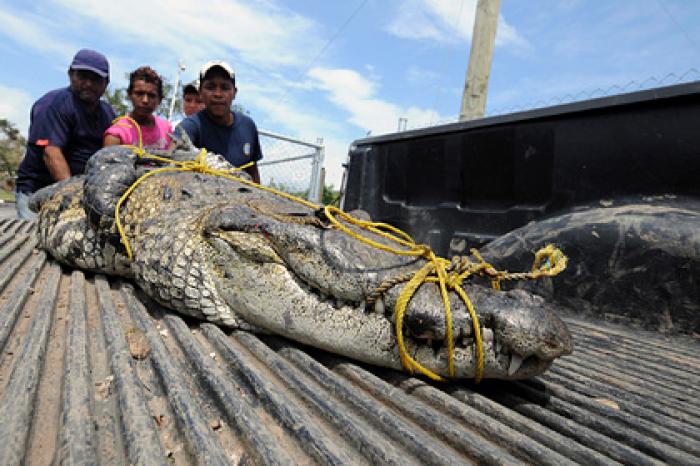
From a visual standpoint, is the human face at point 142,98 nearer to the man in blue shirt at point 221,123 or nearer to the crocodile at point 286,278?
the man in blue shirt at point 221,123

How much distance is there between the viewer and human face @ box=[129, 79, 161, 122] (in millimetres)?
3781

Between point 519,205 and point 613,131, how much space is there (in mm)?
707

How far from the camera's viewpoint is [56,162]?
145 inches

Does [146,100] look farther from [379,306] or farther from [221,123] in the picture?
[379,306]

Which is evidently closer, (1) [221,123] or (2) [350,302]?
(2) [350,302]

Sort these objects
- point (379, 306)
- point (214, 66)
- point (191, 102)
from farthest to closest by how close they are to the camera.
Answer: point (191, 102) → point (214, 66) → point (379, 306)

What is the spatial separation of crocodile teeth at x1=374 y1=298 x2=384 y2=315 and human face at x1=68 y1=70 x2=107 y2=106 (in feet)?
12.4

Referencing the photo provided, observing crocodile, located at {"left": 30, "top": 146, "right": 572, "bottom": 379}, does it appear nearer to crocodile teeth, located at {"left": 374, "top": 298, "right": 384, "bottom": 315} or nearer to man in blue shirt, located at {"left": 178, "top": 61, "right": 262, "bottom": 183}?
crocodile teeth, located at {"left": 374, "top": 298, "right": 384, "bottom": 315}

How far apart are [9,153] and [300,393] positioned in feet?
83.3

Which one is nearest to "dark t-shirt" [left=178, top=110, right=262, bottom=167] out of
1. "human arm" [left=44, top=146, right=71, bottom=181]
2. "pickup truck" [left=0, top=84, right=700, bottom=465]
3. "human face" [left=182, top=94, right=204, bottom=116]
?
"human arm" [left=44, top=146, right=71, bottom=181]

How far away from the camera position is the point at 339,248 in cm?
142

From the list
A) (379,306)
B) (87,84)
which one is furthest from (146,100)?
(379,306)

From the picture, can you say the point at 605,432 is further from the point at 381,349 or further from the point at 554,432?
the point at 381,349

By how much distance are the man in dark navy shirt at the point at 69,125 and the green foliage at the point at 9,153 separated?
1879cm
